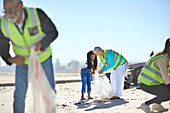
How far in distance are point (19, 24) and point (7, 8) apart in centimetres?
25

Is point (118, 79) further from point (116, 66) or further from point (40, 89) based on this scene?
point (40, 89)

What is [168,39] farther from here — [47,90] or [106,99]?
[106,99]

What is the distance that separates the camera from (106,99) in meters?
7.43

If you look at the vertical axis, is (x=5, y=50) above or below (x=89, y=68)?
above

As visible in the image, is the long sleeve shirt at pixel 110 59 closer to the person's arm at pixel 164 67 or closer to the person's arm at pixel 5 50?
the person's arm at pixel 164 67

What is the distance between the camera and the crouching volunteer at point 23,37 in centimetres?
337

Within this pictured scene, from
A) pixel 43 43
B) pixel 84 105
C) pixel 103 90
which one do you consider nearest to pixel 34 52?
pixel 43 43

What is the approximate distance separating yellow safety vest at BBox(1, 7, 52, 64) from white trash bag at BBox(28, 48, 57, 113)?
0.15 meters

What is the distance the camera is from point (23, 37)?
3379mm

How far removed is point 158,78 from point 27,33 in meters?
2.56

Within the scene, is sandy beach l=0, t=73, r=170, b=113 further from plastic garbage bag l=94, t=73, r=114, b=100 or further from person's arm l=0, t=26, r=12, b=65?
person's arm l=0, t=26, r=12, b=65

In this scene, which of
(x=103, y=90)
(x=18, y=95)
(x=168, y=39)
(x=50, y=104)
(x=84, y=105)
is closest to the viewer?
(x=50, y=104)

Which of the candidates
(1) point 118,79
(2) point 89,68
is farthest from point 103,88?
(2) point 89,68

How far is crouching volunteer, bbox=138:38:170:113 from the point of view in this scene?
14.7 feet
